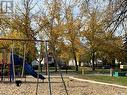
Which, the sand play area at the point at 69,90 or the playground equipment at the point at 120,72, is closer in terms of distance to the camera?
the sand play area at the point at 69,90

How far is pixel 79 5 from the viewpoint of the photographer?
850 inches

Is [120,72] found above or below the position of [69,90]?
above

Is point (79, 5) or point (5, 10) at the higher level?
point (5, 10)

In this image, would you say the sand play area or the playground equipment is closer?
the sand play area

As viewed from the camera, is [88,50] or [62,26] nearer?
[62,26]

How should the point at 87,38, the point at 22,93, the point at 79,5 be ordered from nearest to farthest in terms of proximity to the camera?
the point at 22,93, the point at 79,5, the point at 87,38

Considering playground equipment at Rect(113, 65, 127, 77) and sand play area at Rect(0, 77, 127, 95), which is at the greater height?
playground equipment at Rect(113, 65, 127, 77)

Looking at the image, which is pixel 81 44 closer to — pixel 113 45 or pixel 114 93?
pixel 113 45

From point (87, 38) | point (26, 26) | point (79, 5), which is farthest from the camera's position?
point (87, 38)

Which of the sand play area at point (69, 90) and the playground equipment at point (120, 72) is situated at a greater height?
the playground equipment at point (120, 72)

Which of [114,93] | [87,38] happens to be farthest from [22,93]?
[87,38]

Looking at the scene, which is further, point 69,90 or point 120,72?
point 120,72

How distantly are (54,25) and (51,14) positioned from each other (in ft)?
5.33

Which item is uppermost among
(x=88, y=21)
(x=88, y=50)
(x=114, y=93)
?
(x=88, y=21)
